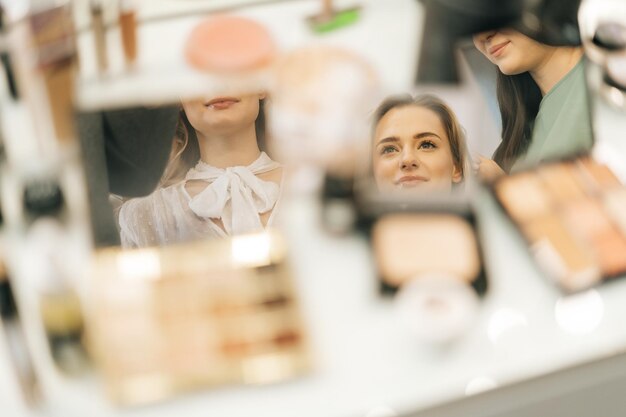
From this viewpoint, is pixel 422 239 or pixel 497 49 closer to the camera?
pixel 422 239

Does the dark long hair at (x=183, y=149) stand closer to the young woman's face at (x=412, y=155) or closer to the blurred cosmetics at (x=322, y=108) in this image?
the blurred cosmetics at (x=322, y=108)

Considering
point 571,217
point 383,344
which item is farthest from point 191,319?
point 571,217

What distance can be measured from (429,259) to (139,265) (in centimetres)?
28

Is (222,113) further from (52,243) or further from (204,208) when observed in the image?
(52,243)

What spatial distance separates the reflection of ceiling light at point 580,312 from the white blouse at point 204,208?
30 cm

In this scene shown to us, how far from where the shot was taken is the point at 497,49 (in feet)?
2.89

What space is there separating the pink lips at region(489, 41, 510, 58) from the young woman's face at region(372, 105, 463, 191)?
0.43ft

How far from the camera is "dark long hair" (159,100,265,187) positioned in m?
0.77

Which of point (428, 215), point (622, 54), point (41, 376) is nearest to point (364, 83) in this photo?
point (428, 215)

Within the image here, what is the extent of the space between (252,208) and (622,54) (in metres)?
0.45

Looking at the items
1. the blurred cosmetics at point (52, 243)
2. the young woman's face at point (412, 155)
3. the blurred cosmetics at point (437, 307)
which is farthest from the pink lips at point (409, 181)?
the blurred cosmetics at point (52, 243)

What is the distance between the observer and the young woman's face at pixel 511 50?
87 centimetres

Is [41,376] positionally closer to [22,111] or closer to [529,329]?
[22,111]

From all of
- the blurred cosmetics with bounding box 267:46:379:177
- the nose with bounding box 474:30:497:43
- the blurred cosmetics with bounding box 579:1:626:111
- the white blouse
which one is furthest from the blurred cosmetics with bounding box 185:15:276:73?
the blurred cosmetics with bounding box 579:1:626:111
